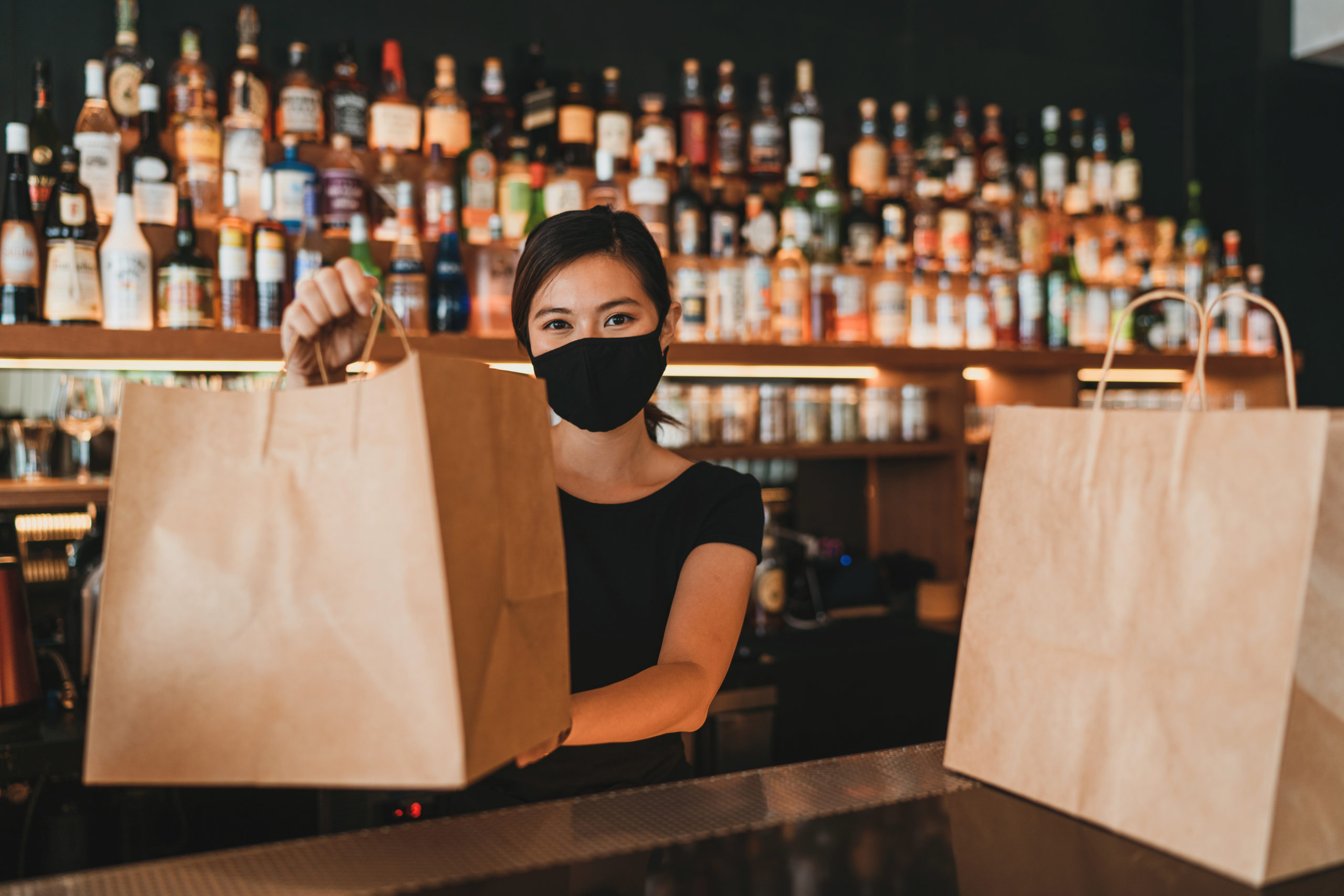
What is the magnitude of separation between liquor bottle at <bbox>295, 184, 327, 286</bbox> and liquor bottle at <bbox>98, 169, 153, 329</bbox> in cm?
28

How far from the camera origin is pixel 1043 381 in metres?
2.92

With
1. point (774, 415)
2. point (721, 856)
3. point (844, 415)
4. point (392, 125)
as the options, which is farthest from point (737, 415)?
point (721, 856)

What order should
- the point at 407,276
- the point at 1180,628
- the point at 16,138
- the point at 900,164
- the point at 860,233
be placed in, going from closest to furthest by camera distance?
the point at 1180,628
the point at 16,138
the point at 407,276
the point at 860,233
the point at 900,164

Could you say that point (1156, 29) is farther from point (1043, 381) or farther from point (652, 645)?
point (652, 645)

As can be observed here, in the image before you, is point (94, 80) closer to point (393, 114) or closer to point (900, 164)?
point (393, 114)

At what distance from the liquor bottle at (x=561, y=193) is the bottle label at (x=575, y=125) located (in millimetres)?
113

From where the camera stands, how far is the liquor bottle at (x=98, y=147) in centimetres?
188

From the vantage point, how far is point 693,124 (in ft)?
8.45

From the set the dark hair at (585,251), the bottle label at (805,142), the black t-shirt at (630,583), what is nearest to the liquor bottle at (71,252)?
the dark hair at (585,251)

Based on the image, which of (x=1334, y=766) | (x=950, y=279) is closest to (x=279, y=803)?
(x=1334, y=766)

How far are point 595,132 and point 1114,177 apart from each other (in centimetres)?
180

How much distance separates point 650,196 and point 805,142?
531mm

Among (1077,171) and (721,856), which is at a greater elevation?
(1077,171)

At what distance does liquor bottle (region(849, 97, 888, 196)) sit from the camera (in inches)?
109
